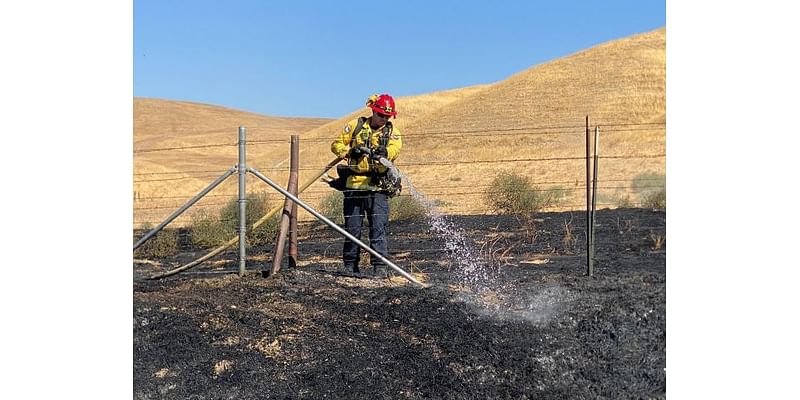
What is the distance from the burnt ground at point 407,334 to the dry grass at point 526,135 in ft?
29.0

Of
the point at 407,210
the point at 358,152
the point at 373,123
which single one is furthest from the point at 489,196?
the point at 358,152

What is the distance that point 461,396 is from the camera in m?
5.21

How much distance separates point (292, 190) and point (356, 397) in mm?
3296

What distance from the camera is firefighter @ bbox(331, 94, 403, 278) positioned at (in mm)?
7816

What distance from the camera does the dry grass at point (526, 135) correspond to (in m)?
22.5

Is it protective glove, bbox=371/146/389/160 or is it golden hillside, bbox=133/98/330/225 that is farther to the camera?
golden hillside, bbox=133/98/330/225

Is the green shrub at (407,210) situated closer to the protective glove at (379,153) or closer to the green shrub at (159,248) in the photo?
the green shrub at (159,248)

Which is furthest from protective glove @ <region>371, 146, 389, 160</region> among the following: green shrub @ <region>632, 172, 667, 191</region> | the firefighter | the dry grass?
green shrub @ <region>632, 172, 667, 191</region>

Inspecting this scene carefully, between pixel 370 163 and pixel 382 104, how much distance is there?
51 centimetres

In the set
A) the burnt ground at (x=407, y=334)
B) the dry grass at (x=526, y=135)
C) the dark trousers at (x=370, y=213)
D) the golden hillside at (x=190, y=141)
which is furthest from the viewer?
the golden hillside at (x=190, y=141)

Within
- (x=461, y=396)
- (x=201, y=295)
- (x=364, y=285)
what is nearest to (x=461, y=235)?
(x=364, y=285)

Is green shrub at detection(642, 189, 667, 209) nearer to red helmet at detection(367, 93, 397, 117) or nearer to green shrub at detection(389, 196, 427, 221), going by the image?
green shrub at detection(389, 196, 427, 221)

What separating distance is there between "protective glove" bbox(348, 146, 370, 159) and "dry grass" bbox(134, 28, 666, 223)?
8.83m

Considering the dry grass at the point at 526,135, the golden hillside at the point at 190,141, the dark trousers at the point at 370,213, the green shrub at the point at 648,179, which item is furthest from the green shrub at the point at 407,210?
the dark trousers at the point at 370,213
